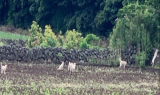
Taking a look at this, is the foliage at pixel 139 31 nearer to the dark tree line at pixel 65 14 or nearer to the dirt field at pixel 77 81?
the dirt field at pixel 77 81

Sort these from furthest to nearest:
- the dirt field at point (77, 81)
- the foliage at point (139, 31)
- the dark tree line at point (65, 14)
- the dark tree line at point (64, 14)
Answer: the dark tree line at point (64, 14), the dark tree line at point (65, 14), the foliage at point (139, 31), the dirt field at point (77, 81)

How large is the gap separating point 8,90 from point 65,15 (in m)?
31.9

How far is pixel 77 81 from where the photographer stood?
21.3 metres

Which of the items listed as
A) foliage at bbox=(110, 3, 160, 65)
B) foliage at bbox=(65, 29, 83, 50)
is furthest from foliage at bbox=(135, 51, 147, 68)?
foliage at bbox=(65, 29, 83, 50)

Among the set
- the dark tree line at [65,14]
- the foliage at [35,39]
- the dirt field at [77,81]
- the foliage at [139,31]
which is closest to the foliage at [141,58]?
the foliage at [139,31]

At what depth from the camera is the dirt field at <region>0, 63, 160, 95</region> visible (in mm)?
18406

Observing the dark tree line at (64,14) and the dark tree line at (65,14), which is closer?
the dark tree line at (65,14)

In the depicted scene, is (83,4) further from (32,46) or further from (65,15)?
(32,46)

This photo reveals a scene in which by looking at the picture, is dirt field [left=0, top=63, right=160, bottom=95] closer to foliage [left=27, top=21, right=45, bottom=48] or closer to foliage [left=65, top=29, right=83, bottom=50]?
foliage [left=65, top=29, right=83, bottom=50]

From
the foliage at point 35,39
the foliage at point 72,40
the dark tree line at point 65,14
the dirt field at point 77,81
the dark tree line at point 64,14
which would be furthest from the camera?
the dark tree line at point 64,14

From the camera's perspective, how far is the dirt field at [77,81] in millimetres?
18406

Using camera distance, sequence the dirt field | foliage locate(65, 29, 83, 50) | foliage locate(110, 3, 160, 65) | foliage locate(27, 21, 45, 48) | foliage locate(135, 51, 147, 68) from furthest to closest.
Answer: foliage locate(27, 21, 45, 48)
foliage locate(65, 29, 83, 50)
foliage locate(110, 3, 160, 65)
foliage locate(135, 51, 147, 68)
the dirt field

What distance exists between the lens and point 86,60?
3034 centimetres

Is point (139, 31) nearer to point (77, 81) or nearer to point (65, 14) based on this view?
point (77, 81)
